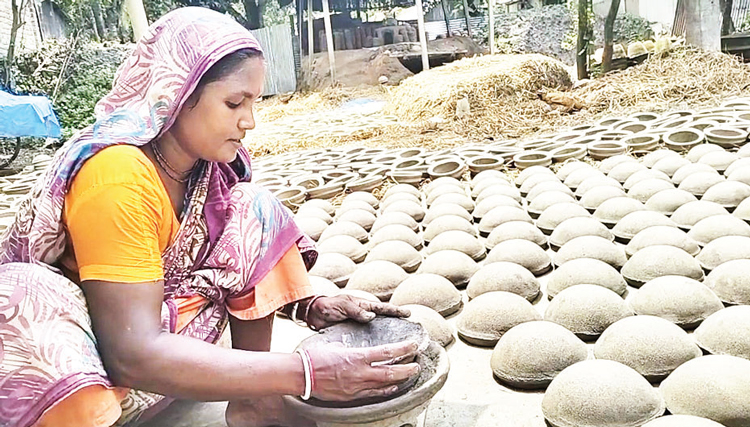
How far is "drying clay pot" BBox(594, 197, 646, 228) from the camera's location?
9.65 ft

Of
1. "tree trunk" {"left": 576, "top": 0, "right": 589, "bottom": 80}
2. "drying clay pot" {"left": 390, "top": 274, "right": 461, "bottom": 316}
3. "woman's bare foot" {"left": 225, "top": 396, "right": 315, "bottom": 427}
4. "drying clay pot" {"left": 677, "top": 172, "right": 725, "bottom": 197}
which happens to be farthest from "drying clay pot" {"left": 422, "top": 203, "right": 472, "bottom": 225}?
"tree trunk" {"left": 576, "top": 0, "right": 589, "bottom": 80}

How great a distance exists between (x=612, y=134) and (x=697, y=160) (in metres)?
1.16

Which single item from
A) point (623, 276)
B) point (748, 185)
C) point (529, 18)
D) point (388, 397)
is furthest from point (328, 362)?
point (529, 18)

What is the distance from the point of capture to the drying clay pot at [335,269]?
100 inches

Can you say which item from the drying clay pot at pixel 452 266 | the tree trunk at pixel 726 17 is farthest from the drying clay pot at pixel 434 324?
the tree trunk at pixel 726 17

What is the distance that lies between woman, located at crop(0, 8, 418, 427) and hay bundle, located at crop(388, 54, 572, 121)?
605cm

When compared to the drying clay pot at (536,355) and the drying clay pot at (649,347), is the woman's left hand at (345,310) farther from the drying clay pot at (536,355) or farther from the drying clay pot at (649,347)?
the drying clay pot at (649,347)

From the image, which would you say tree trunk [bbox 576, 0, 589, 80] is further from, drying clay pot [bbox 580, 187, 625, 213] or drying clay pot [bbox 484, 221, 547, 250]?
drying clay pot [bbox 484, 221, 547, 250]

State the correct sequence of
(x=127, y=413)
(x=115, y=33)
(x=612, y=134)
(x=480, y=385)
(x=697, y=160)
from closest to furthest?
1. (x=127, y=413)
2. (x=480, y=385)
3. (x=697, y=160)
4. (x=612, y=134)
5. (x=115, y=33)

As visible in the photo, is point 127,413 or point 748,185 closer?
point 127,413

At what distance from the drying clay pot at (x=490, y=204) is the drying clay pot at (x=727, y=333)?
58.5 inches

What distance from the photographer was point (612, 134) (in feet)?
16.0

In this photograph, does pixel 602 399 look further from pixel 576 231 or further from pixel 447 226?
pixel 447 226

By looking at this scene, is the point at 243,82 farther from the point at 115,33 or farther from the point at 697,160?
the point at 115,33
